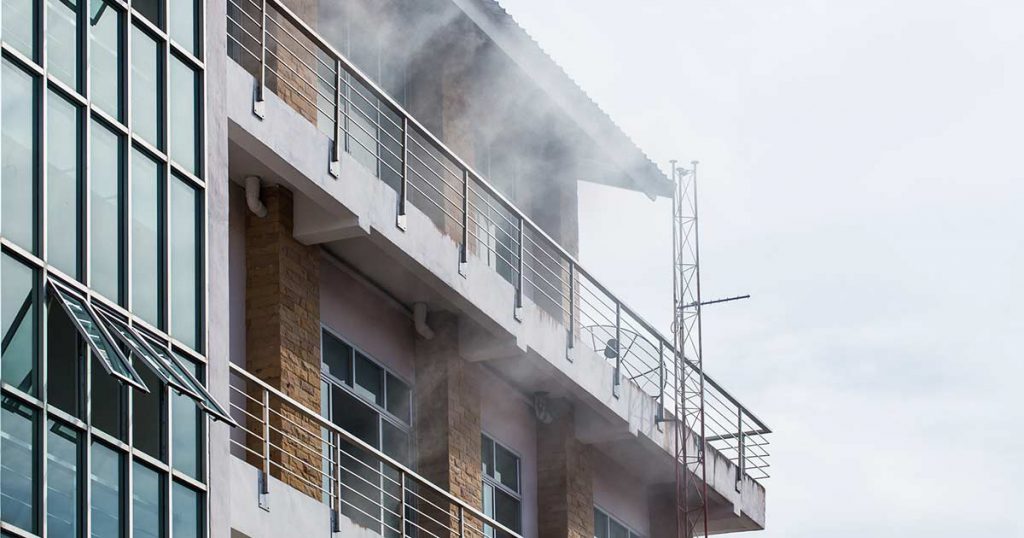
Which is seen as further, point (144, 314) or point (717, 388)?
point (717, 388)

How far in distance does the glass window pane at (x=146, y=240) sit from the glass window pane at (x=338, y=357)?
5606 millimetres

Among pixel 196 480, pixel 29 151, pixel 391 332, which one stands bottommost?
pixel 196 480

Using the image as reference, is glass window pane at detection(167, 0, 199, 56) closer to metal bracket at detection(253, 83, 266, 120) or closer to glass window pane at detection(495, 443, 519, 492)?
metal bracket at detection(253, 83, 266, 120)

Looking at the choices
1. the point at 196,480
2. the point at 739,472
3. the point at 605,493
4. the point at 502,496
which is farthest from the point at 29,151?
the point at 739,472

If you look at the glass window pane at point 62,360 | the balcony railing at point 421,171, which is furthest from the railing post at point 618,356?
the glass window pane at point 62,360

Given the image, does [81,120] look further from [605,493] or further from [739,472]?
[739,472]

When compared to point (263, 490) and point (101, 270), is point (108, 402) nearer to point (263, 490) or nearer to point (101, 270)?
point (101, 270)

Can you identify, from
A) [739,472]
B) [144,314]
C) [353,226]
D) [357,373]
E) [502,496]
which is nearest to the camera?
[144,314]

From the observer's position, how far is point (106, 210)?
18609mm

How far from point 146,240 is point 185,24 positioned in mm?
2135

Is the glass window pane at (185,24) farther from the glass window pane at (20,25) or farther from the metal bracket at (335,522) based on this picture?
the metal bracket at (335,522)

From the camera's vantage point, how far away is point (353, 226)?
78.5 feet

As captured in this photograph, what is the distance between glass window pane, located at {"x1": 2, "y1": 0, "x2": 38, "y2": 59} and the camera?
1775 cm

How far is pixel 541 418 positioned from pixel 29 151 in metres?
12.7
